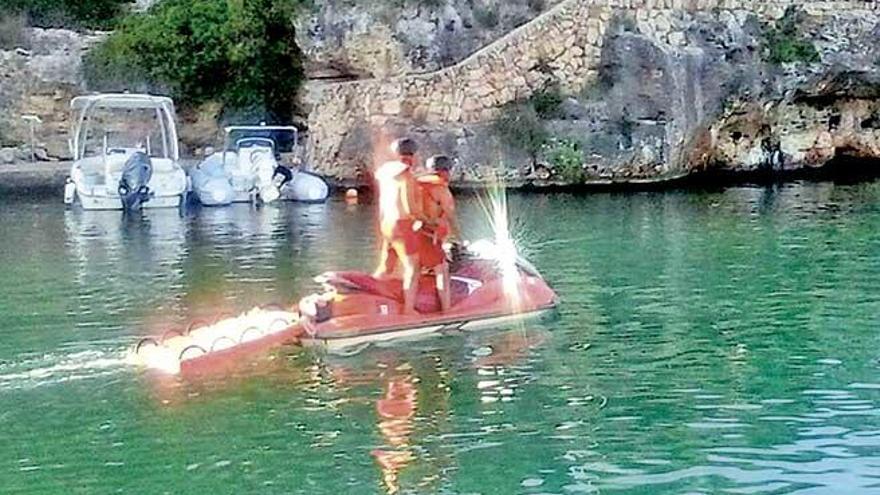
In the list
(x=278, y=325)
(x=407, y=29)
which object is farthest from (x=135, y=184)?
(x=278, y=325)

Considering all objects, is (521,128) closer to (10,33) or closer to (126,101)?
(126,101)

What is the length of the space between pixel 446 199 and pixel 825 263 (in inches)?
260

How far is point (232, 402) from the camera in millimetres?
10070

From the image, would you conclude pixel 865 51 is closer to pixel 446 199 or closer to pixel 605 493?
pixel 446 199

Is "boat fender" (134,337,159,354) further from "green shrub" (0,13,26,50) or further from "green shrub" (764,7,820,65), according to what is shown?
"green shrub" (0,13,26,50)

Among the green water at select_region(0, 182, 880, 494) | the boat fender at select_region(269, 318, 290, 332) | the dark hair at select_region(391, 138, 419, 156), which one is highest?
the dark hair at select_region(391, 138, 419, 156)

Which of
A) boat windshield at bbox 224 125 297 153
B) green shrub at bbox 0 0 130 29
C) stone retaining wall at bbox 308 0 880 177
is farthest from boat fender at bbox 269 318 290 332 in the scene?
green shrub at bbox 0 0 130 29

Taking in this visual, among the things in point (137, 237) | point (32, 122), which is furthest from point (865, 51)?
point (32, 122)

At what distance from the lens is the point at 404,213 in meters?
12.0

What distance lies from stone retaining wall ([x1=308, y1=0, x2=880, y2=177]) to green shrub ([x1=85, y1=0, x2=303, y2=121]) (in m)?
4.34

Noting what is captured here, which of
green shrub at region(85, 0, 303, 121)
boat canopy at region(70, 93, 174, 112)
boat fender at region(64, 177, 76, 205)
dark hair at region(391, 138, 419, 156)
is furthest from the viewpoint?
green shrub at region(85, 0, 303, 121)

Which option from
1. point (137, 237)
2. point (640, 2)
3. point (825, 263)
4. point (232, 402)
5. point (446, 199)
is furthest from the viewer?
point (640, 2)

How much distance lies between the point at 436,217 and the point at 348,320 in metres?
1.15

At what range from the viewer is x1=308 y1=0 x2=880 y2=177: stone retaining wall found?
27953 mm
